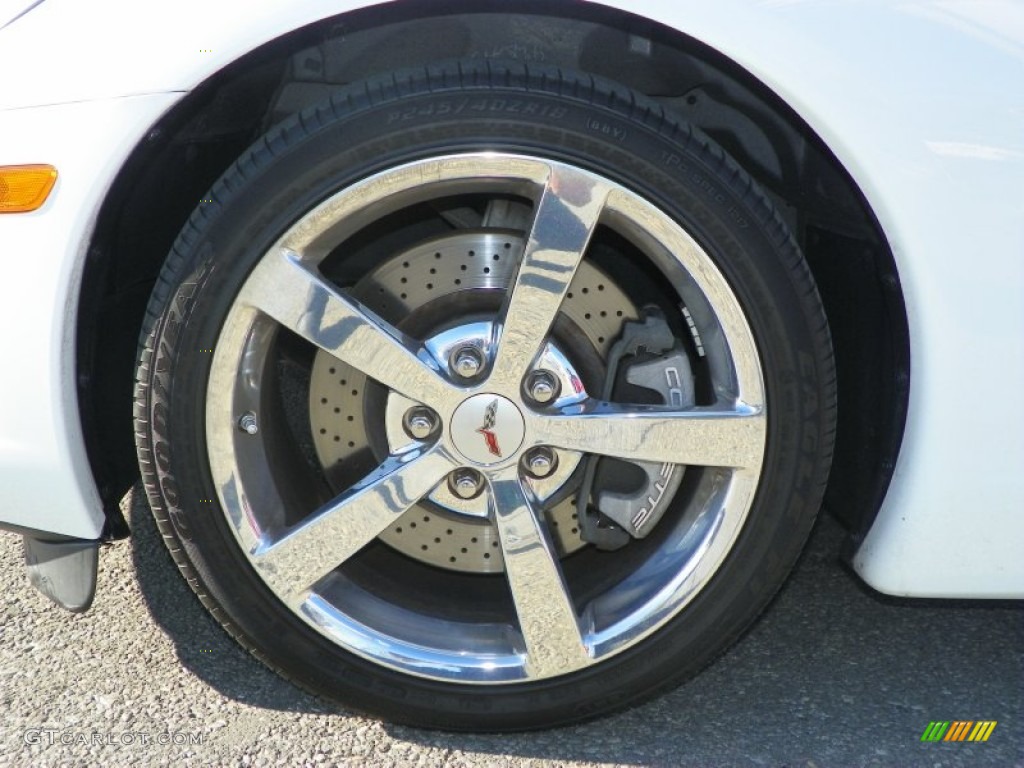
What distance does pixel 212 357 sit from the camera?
61.5 inches

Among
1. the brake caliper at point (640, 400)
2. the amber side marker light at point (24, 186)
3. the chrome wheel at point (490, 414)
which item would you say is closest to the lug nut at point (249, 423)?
the chrome wheel at point (490, 414)

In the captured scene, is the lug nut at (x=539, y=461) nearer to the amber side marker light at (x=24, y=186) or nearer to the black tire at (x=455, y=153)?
the black tire at (x=455, y=153)

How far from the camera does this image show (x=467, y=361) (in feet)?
5.34

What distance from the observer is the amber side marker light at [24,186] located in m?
1.45

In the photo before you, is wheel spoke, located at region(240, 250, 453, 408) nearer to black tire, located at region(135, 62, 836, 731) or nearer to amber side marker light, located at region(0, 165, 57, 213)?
black tire, located at region(135, 62, 836, 731)

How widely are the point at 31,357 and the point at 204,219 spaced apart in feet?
0.98

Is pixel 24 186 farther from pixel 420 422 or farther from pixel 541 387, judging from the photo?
pixel 541 387

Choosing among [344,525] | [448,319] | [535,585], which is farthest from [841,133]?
[344,525]

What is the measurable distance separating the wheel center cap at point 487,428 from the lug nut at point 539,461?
5 cm

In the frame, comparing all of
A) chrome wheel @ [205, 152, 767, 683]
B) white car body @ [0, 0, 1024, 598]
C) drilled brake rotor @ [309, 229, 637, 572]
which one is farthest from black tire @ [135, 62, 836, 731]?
drilled brake rotor @ [309, 229, 637, 572]

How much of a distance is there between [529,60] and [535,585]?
0.80 meters

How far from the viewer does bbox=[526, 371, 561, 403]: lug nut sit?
1.63 metres

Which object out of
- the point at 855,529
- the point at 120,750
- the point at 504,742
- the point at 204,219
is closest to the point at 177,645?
the point at 120,750

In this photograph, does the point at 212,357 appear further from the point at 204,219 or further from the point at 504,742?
the point at 504,742
